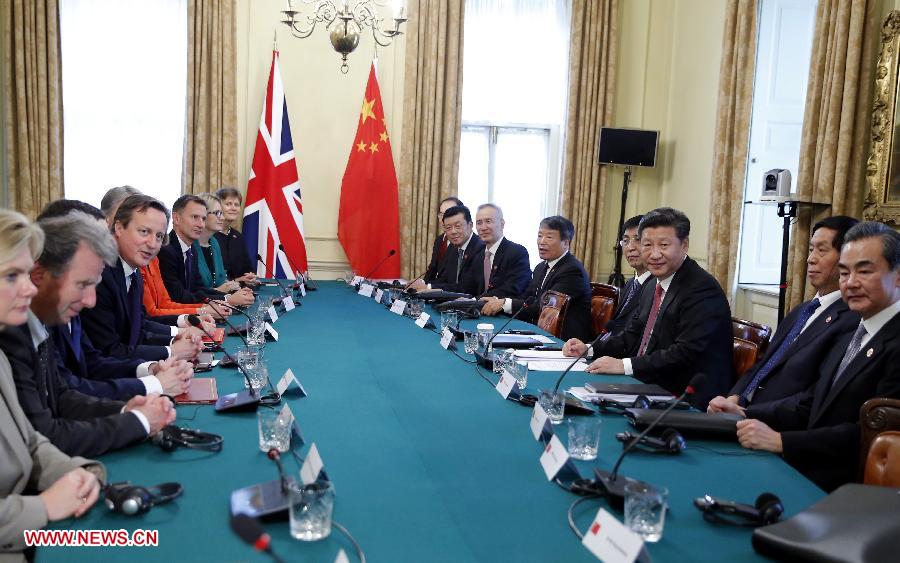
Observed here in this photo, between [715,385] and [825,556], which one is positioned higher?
[825,556]

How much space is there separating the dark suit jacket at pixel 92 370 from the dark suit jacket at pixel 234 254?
12.0 ft

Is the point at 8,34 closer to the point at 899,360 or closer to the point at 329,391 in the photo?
the point at 329,391

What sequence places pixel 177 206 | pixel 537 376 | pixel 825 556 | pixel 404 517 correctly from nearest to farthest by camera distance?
pixel 825 556 → pixel 404 517 → pixel 537 376 → pixel 177 206

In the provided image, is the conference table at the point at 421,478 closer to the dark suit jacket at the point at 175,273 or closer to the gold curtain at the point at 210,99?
the dark suit jacket at the point at 175,273

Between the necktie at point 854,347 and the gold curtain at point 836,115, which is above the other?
the gold curtain at point 836,115

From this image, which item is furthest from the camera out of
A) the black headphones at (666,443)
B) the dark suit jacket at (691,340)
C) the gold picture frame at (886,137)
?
the gold picture frame at (886,137)

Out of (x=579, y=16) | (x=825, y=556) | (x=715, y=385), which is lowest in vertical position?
(x=715, y=385)

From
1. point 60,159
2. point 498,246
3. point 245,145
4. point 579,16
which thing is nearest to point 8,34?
point 60,159

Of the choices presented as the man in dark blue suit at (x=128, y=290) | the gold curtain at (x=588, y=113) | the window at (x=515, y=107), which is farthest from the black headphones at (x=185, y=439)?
the gold curtain at (x=588, y=113)

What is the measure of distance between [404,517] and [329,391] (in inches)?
42.8

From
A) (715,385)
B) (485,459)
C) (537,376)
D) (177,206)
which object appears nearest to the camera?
(485,459)

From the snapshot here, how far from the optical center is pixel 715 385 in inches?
127

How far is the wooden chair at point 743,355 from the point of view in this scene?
3209 mm

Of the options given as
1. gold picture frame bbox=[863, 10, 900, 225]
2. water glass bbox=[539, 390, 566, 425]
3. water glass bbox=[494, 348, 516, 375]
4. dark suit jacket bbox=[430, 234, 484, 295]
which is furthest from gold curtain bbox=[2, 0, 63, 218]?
gold picture frame bbox=[863, 10, 900, 225]
